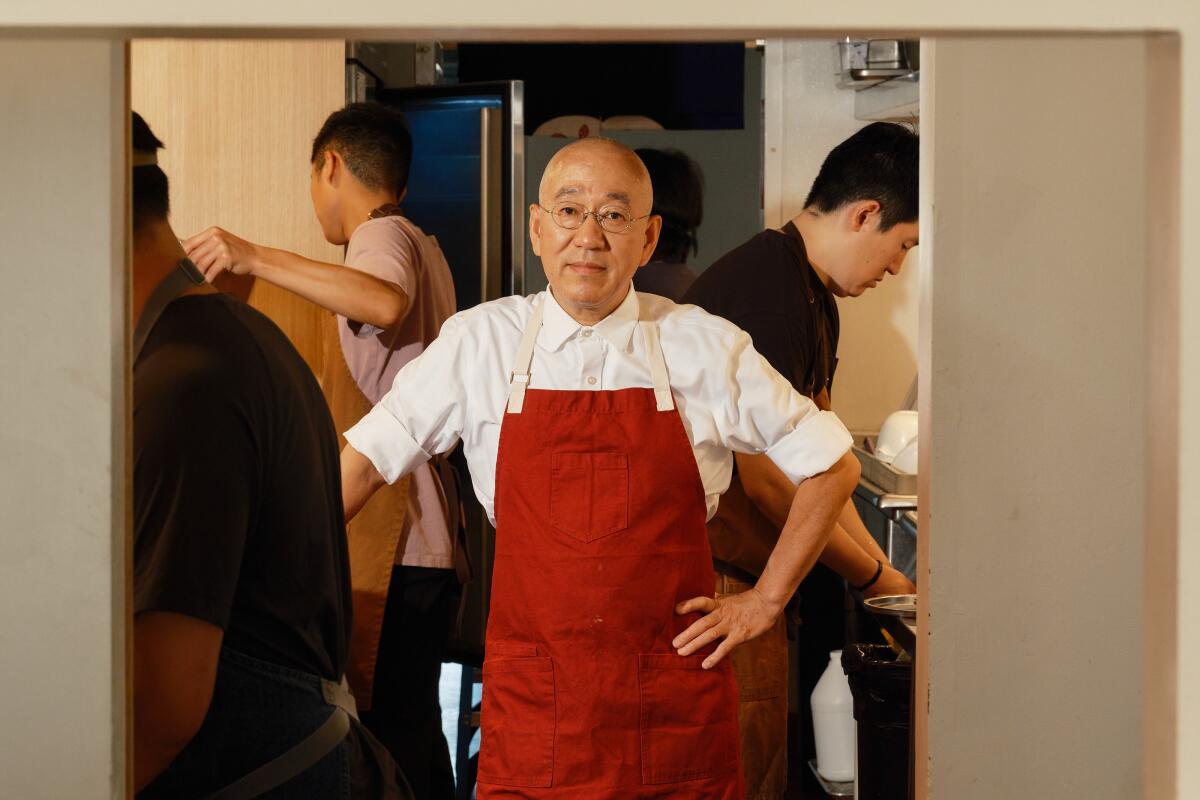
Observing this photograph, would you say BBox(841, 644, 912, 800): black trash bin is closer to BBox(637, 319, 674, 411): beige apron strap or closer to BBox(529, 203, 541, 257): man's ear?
BBox(637, 319, 674, 411): beige apron strap

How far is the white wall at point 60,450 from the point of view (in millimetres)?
698

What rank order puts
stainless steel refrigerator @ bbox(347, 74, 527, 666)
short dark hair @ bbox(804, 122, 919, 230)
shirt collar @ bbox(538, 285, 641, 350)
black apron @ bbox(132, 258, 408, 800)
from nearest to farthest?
1. black apron @ bbox(132, 258, 408, 800)
2. shirt collar @ bbox(538, 285, 641, 350)
3. short dark hair @ bbox(804, 122, 919, 230)
4. stainless steel refrigerator @ bbox(347, 74, 527, 666)

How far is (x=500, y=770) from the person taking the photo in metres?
1.50

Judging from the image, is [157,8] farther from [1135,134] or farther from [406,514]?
[406,514]

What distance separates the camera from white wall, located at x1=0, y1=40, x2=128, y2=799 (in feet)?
2.29

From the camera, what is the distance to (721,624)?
1582 millimetres

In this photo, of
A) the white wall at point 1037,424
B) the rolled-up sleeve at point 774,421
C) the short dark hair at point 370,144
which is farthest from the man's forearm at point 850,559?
the white wall at point 1037,424

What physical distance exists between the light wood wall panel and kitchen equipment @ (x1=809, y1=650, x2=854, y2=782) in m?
1.20

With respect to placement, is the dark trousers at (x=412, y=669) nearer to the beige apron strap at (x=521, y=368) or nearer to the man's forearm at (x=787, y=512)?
the man's forearm at (x=787, y=512)

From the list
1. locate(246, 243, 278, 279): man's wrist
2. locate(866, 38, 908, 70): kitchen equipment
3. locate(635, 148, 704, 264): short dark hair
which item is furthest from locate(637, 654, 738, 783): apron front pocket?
locate(866, 38, 908, 70): kitchen equipment

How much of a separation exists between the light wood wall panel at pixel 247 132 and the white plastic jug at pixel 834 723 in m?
1.20

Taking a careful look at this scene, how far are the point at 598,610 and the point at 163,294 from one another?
0.67m

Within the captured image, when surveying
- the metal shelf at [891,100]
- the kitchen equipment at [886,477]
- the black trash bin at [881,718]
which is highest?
the metal shelf at [891,100]

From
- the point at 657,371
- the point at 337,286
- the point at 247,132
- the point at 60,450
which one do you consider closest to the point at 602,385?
the point at 657,371
